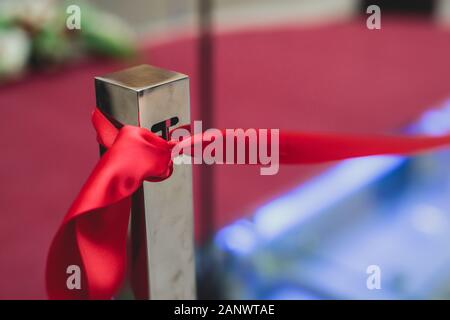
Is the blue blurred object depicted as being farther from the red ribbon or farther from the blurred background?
the red ribbon

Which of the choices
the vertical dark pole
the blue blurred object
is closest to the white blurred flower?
the vertical dark pole

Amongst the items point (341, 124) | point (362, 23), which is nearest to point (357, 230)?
point (341, 124)

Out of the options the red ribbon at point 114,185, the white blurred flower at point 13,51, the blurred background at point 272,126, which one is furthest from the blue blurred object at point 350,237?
the white blurred flower at point 13,51

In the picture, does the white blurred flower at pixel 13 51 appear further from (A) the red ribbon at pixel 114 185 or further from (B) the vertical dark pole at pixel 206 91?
(A) the red ribbon at pixel 114 185

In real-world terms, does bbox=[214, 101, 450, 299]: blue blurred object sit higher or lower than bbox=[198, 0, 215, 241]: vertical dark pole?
lower

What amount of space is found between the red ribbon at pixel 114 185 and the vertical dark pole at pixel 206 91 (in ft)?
1.32

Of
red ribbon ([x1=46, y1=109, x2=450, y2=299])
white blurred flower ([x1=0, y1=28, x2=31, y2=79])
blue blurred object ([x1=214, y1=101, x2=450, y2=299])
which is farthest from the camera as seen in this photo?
white blurred flower ([x1=0, y1=28, x2=31, y2=79])

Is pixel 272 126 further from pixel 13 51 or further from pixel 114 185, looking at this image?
pixel 114 185

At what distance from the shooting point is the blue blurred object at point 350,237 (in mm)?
730

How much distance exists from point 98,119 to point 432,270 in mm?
562

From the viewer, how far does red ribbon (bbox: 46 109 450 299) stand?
0.31 m

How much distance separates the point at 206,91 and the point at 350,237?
0.97ft

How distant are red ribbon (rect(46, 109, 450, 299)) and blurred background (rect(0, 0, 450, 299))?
301mm

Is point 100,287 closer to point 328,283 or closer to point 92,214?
point 92,214
